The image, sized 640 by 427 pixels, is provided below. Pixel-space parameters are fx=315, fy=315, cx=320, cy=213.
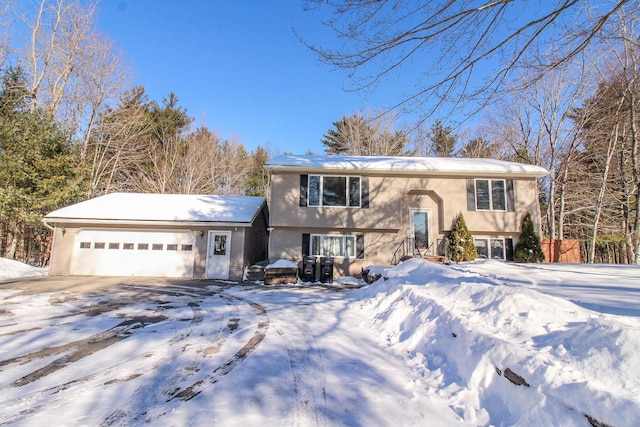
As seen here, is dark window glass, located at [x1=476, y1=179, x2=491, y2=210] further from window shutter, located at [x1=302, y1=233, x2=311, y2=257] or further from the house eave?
window shutter, located at [x1=302, y1=233, x2=311, y2=257]

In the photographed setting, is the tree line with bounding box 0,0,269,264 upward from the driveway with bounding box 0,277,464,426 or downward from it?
upward

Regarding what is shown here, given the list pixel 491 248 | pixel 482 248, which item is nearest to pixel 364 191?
pixel 482 248

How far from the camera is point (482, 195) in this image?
14.1 m

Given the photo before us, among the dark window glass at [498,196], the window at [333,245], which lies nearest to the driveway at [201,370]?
the window at [333,245]

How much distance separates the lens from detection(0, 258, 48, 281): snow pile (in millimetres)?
12248

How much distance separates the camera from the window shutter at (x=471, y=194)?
45.9 feet

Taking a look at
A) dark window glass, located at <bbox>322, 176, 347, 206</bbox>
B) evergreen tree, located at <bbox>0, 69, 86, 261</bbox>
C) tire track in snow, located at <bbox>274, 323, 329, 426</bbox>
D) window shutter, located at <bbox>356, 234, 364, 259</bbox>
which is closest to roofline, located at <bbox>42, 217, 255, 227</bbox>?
evergreen tree, located at <bbox>0, 69, 86, 261</bbox>

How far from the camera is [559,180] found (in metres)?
20.2

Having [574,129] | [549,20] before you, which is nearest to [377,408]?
[549,20]

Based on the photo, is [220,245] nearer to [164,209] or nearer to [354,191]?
[164,209]

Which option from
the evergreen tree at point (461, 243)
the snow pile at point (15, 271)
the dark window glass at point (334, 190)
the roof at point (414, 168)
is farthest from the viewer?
the dark window glass at point (334, 190)

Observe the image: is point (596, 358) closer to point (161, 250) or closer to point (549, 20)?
point (549, 20)

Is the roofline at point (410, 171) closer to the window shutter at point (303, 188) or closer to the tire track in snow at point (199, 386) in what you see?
the window shutter at point (303, 188)

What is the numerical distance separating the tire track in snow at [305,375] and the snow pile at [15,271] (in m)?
13.3
